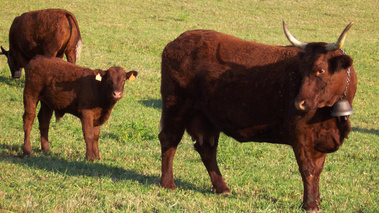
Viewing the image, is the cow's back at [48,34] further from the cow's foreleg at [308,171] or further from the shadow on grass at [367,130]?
the cow's foreleg at [308,171]

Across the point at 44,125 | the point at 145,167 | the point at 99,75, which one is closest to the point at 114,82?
the point at 99,75

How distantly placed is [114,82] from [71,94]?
0.71 metres

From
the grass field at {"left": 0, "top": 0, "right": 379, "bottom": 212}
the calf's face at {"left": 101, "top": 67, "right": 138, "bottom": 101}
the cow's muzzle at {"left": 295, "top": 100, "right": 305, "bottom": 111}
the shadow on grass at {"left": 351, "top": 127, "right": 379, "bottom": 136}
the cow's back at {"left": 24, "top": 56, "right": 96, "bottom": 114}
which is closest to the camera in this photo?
the cow's muzzle at {"left": 295, "top": 100, "right": 305, "bottom": 111}

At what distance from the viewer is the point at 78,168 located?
7.37m

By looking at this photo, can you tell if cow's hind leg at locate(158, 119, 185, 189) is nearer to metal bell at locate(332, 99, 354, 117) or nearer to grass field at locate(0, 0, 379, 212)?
grass field at locate(0, 0, 379, 212)

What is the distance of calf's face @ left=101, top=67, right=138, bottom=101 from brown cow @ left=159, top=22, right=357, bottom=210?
5.33 feet

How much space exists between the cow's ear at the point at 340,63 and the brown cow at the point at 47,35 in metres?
8.75

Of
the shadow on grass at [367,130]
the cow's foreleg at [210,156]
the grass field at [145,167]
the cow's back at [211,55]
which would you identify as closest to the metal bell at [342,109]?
the cow's back at [211,55]

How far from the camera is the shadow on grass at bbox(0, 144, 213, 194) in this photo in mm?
6938

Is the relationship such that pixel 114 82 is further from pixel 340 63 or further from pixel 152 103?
pixel 152 103

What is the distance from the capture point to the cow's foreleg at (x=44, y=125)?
842cm

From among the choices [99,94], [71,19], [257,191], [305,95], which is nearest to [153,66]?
[71,19]

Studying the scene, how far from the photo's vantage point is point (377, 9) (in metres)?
33.3

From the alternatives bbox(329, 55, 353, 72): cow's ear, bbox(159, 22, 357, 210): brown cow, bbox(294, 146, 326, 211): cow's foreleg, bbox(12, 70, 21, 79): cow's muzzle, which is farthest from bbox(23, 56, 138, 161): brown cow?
bbox(12, 70, 21, 79): cow's muzzle
